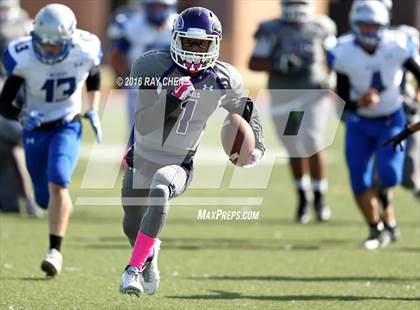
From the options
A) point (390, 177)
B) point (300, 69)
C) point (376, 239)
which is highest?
point (390, 177)

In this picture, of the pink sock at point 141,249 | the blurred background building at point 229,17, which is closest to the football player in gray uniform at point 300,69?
the pink sock at point 141,249

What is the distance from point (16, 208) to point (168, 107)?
4.52 meters

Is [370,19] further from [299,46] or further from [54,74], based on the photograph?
[54,74]

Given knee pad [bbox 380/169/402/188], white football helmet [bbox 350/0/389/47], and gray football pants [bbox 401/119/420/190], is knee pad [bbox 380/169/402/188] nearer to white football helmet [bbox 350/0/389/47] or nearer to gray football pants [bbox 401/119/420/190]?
white football helmet [bbox 350/0/389/47]

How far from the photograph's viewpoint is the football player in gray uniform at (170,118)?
18.0ft

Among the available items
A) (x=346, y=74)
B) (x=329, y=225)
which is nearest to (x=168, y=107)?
(x=346, y=74)

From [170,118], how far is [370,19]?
278 centimetres

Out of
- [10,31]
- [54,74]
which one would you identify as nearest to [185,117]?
[54,74]

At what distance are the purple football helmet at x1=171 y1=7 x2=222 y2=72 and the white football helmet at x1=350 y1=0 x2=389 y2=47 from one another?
266 centimetres

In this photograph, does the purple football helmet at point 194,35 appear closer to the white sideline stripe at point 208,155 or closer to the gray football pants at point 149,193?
the gray football pants at point 149,193

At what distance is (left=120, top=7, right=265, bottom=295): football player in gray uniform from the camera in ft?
18.0

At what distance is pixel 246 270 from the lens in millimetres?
7246

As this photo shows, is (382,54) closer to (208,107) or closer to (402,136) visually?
(402,136)

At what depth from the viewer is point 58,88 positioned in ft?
23.6
